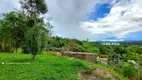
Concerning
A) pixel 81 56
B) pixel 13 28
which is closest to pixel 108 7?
pixel 81 56

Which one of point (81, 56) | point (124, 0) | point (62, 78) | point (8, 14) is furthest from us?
point (8, 14)

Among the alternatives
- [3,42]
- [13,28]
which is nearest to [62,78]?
[13,28]

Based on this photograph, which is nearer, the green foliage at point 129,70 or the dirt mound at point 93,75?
the dirt mound at point 93,75

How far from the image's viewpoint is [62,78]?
5.88 m

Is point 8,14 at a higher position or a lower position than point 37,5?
lower

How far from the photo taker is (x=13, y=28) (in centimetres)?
1636

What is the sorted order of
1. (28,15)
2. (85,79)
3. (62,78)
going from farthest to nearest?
(28,15), (85,79), (62,78)

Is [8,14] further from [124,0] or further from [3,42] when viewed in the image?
[124,0]

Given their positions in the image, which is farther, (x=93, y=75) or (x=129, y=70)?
(x=129, y=70)

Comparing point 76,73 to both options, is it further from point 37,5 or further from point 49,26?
point 37,5

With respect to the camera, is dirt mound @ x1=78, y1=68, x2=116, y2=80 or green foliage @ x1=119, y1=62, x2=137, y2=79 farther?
green foliage @ x1=119, y1=62, x2=137, y2=79

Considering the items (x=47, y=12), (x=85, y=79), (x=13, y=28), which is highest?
(x=47, y=12)

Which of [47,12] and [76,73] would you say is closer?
[76,73]

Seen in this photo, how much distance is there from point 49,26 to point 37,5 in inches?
116
